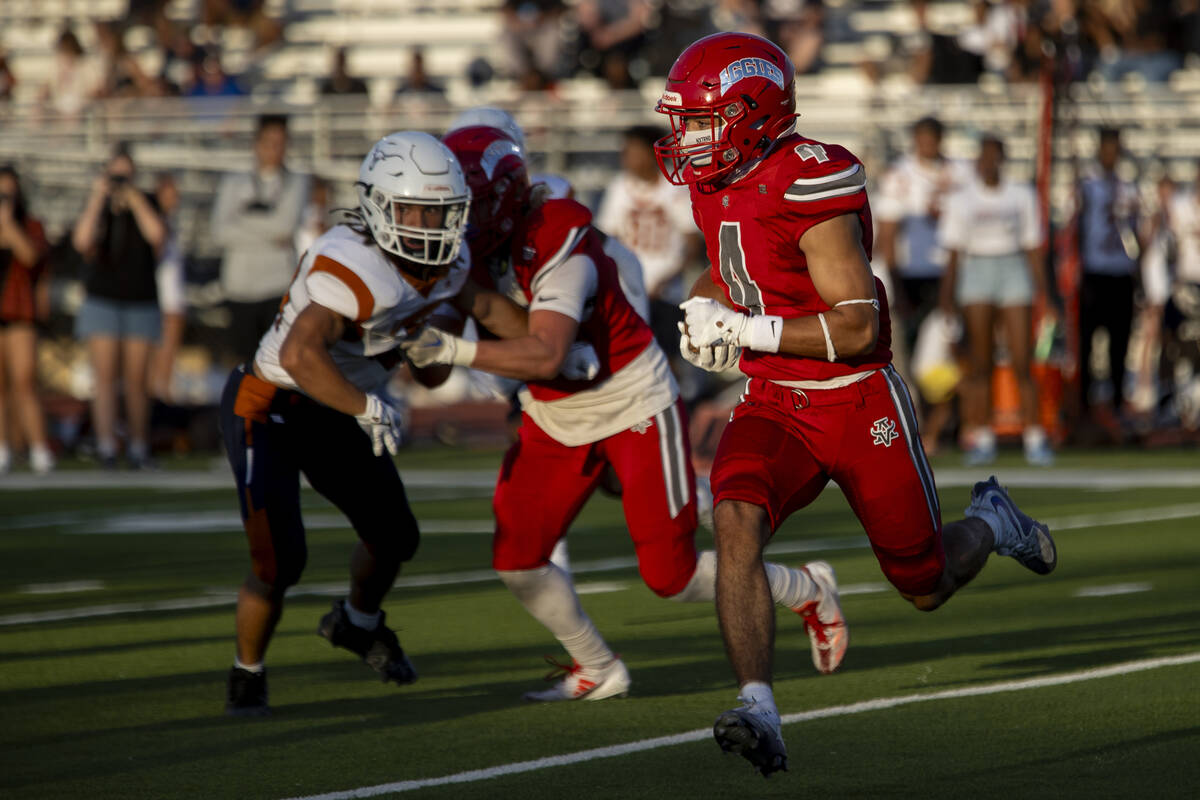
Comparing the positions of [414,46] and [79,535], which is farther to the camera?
[414,46]

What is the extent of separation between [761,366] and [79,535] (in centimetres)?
579

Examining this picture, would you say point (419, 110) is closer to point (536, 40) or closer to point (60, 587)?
point (536, 40)

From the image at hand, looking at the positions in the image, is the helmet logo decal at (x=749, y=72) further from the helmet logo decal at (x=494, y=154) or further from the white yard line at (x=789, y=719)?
the white yard line at (x=789, y=719)

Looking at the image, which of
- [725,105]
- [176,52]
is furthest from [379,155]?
[176,52]

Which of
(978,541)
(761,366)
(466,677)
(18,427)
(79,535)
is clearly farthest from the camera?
(18,427)

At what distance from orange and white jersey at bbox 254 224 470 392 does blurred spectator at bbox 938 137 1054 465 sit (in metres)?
7.91

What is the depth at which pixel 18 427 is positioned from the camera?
14070 millimetres

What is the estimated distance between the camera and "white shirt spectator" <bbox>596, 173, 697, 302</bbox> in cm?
1227

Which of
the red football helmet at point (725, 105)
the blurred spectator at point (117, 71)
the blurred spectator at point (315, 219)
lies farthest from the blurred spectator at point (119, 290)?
the red football helmet at point (725, 105)

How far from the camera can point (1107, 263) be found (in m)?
14.3

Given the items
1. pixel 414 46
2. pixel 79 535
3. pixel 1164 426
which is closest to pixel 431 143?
pixel 79 535

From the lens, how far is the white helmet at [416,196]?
16.7 ft

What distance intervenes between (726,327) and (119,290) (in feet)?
29.7

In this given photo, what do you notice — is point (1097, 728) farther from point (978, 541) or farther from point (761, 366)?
point (761, 366)
